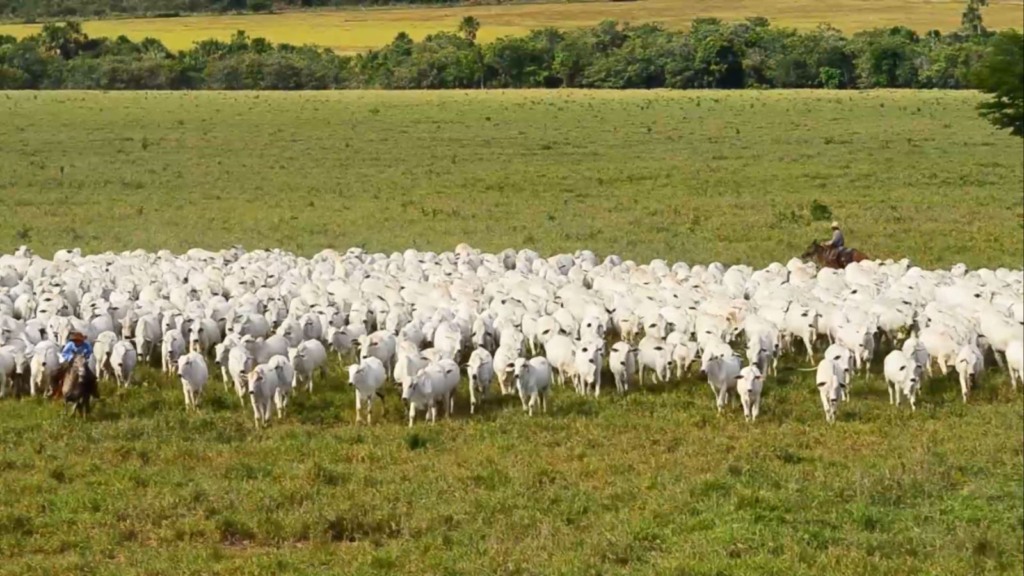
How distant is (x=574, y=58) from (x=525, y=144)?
28384 mm

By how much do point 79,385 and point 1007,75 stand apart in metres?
11.9

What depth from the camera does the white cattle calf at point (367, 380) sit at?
59.5ft

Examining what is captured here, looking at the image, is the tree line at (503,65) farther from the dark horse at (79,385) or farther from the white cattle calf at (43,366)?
the dark horse at (79,385)

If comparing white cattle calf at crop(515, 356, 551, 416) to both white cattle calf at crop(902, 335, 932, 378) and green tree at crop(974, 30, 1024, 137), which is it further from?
green tree at crop(974, 30, 1024, 137)

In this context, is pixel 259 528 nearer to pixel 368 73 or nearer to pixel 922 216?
pixel 922 216

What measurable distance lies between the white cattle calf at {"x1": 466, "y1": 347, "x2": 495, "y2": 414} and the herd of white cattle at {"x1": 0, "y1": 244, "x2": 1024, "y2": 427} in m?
0.03

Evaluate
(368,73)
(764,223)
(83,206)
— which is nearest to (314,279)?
(764,223)

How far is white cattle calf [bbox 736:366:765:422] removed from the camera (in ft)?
58.7

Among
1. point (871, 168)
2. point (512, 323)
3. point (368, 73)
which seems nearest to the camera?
point (512, 323)

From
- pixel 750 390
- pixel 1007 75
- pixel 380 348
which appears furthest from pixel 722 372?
pixel 1007 75

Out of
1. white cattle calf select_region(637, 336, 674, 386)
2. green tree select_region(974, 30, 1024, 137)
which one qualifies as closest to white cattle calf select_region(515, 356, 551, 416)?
white cattle calf select_region(637, 336, 674, 386)

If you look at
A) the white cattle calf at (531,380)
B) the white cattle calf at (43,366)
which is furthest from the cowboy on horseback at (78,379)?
the white cattle calf at (531,380)

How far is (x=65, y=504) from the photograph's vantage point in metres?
14.4

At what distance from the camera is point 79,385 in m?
18.0
